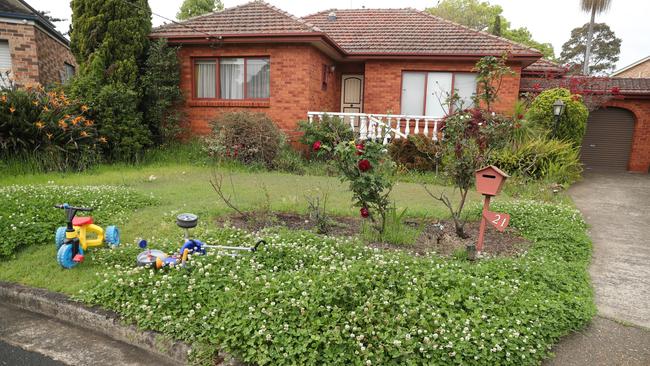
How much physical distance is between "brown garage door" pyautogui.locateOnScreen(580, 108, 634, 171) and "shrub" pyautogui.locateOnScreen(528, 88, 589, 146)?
166 inches

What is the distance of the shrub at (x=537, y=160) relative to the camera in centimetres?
986

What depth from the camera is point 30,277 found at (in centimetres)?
400

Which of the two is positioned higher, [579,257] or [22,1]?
[22,1]

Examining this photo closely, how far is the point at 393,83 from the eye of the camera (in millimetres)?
14242

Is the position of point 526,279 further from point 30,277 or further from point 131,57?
point 131,57

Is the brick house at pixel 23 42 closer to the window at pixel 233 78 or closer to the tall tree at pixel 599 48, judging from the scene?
the window at pixel 233 78

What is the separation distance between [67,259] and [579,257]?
5505mm

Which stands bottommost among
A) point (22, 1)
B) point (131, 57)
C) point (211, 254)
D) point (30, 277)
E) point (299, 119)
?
point (30, 277)

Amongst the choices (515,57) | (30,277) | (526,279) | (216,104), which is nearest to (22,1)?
(216,104)

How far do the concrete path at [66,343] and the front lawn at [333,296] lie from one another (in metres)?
0.23

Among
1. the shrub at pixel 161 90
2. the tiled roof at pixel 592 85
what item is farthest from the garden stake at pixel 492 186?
the tiled roof at pixel 592 85

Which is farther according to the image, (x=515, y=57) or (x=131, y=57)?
(x=515, y=57)

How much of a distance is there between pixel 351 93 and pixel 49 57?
11.1m

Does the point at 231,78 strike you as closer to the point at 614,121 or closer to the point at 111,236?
the point at 111,236
